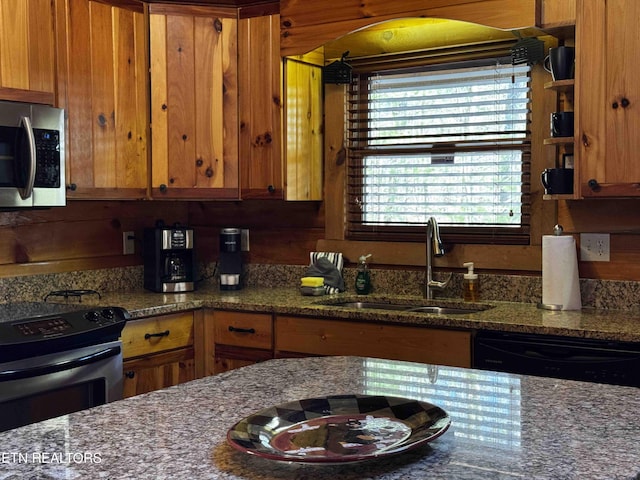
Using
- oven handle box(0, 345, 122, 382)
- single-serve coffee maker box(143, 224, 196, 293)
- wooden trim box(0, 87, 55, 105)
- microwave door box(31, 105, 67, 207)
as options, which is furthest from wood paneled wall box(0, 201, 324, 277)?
oven handle box(0, 345, 122, 382)

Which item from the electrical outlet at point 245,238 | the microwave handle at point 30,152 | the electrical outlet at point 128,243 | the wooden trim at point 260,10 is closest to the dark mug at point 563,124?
the wooden trim at point 260,10

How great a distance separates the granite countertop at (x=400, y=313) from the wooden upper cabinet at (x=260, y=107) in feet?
1.69

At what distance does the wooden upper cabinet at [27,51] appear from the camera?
3030 mm

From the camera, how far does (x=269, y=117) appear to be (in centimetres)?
370

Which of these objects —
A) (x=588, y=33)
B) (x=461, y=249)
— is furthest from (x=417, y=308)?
(x=588, y=33)

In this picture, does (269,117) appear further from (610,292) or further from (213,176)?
(610,292)

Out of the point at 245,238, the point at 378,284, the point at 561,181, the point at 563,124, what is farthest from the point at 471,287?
the point at 245,238

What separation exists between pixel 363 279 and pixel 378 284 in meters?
0.11

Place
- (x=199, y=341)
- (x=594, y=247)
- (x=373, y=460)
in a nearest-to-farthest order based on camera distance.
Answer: (x=373, y=460) < (x=594, y=247) < (x=199, y=341)

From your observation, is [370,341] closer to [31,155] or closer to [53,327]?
[53,327]

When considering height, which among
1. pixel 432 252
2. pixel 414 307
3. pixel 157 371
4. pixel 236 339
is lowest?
pixel 157 371

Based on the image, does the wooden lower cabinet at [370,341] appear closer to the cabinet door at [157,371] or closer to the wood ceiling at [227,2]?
the cabinet door at [157,371]

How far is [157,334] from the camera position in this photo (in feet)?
11.0

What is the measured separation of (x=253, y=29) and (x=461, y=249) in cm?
141
